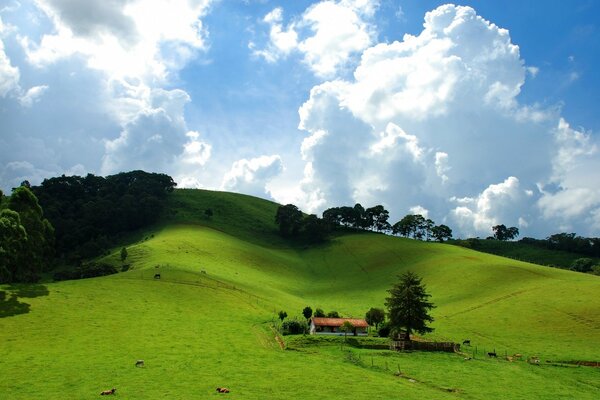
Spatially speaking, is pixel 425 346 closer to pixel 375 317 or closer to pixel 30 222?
pixel 375 317

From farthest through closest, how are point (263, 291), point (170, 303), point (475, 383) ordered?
point (263, 291) → point (170, 303) → point (475, 383)

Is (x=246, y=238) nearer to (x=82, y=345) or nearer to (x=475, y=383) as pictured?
(x=82, y=345)

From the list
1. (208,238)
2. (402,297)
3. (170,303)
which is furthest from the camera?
(208,238)

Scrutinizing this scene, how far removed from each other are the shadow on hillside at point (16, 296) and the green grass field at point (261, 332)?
219 millimetres

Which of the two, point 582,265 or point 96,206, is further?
point 582,265

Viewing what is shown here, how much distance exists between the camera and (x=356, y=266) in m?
142

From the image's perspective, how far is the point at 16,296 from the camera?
6550 cm

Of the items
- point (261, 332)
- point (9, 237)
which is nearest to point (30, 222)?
point (9, 237)

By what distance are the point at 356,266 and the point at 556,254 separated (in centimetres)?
10196

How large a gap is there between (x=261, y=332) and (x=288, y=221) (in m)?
121

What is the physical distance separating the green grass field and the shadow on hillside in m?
0.22

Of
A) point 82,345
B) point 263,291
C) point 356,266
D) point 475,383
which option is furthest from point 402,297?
point 356,266

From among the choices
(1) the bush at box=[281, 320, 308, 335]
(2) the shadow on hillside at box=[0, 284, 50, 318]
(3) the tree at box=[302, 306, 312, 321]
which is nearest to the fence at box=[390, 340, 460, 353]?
(1) the bush at box=[281, 320, 308, 335]

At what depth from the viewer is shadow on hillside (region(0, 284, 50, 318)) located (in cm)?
5972
